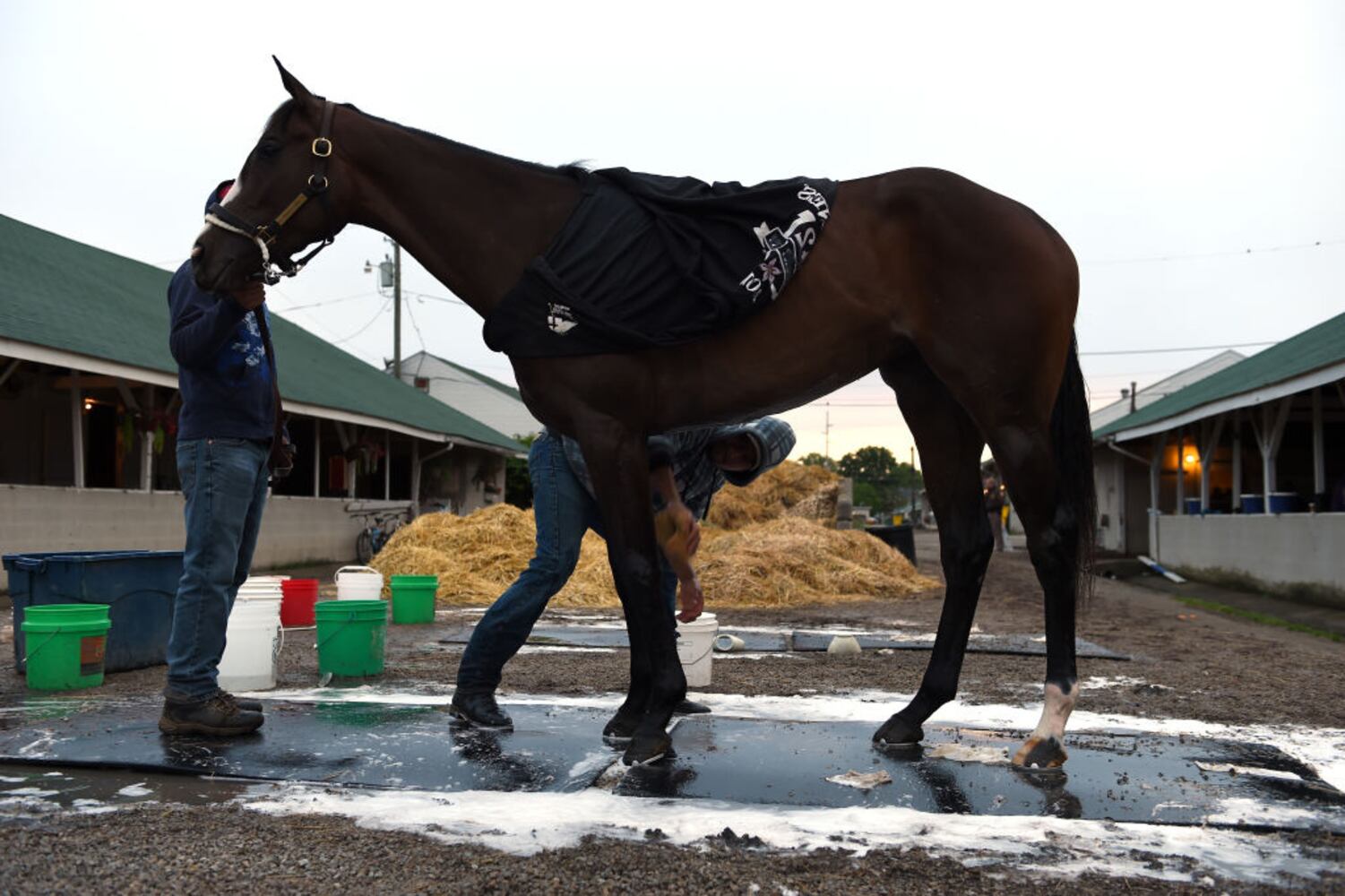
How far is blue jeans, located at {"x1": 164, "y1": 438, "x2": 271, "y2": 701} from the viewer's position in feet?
12.7

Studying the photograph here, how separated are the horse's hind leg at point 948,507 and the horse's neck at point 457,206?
136 cm

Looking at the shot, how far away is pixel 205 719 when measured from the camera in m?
3.74

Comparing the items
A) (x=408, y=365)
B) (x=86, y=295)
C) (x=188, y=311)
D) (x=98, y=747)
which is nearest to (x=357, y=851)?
(x=98, y=747)

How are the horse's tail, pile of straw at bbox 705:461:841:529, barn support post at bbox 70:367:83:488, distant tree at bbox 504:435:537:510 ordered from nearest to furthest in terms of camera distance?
the horse's tail < barn support post at bbox 70:367:83:488 < pile of straw at bbox 705:461:841:529 < distant tree at bbox 504:435:537:510

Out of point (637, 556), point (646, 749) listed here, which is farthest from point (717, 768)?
A: point (637, 556)

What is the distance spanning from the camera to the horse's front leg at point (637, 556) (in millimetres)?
3309

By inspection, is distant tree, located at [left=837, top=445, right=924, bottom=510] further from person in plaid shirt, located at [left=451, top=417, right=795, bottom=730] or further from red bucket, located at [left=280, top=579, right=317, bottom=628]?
person in plaid shirt, located at [left=451, top=417, right=795, bottom=730]

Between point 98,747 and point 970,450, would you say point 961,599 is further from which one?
point 98,747

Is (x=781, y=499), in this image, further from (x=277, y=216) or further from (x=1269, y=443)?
(x=277, y=216)

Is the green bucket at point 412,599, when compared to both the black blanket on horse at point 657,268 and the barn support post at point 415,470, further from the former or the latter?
the barn support post at point 415,470

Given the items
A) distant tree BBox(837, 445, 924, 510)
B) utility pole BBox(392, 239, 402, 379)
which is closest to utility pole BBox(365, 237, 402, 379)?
utility pole BBox(392, 239, 402, 379)

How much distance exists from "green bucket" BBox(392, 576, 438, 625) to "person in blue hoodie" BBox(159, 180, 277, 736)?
5.14m

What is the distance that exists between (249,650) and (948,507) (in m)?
3.54

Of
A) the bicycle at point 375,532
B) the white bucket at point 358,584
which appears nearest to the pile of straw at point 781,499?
the bicycle at point 375,532
